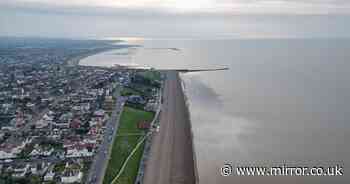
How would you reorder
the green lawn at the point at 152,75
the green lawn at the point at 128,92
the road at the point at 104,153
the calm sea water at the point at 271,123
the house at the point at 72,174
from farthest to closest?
the green lawn at the point at 152,75 → the green lawn at the point at 128,92 → the calm sea water at the point at 271,123 → the road at the point at 104,153 → the house at the point at 72,174

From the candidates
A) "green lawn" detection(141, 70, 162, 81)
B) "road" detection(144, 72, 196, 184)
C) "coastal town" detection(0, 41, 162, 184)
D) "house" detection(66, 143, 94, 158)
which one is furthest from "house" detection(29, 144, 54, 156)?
"green lawn" detection(141, 70, 162, 81)

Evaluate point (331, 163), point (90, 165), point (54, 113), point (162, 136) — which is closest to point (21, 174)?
point (90, 165)

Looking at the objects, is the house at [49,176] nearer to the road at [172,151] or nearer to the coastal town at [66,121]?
the coastal town at [66,121]

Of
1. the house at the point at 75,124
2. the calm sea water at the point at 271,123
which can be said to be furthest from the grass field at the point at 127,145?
the calm sea water at the point at 271,123

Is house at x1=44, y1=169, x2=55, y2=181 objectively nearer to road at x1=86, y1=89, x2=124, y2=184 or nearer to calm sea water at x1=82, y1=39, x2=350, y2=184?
road at x1=86, y1=89, x2=124, y2=184

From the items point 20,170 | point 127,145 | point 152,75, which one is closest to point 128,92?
point 152,75

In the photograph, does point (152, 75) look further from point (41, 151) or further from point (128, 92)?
point (41, 151)
